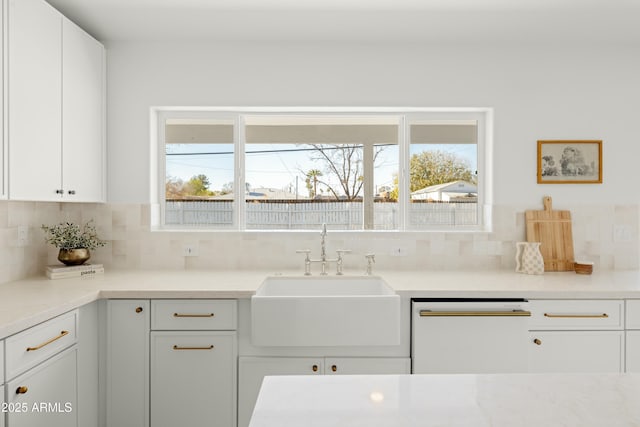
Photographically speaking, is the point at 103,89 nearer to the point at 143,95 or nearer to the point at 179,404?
the point at 143,95

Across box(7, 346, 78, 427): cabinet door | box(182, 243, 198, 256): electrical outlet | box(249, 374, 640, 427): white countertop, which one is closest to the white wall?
box(182, 243, 198, 256): electrical outlet

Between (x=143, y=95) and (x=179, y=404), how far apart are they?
74.1 inches

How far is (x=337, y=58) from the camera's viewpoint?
2.66m

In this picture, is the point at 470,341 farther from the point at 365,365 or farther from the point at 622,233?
the point at 622,233

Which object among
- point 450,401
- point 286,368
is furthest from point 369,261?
point 450,401

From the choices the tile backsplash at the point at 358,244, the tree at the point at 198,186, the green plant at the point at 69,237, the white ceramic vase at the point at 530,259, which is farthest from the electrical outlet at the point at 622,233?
the green plant at the point at 69,237

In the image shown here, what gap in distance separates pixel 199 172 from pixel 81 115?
2.53 feet

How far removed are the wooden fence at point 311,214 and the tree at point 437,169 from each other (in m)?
0.16

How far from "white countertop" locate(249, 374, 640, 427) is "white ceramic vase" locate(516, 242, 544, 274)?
1787 mm

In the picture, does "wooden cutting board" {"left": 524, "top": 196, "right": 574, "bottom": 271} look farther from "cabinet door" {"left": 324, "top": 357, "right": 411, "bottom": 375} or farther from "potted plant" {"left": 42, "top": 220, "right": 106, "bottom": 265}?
"potted plant" {"left": 42, "top": 220, "right": 106, "bottom": 265}

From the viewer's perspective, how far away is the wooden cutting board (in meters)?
2.67

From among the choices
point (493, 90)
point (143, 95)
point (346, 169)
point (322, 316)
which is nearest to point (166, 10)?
point (143, 95)

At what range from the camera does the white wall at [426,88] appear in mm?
2658

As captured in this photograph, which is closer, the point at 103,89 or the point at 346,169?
the point at 103,89
